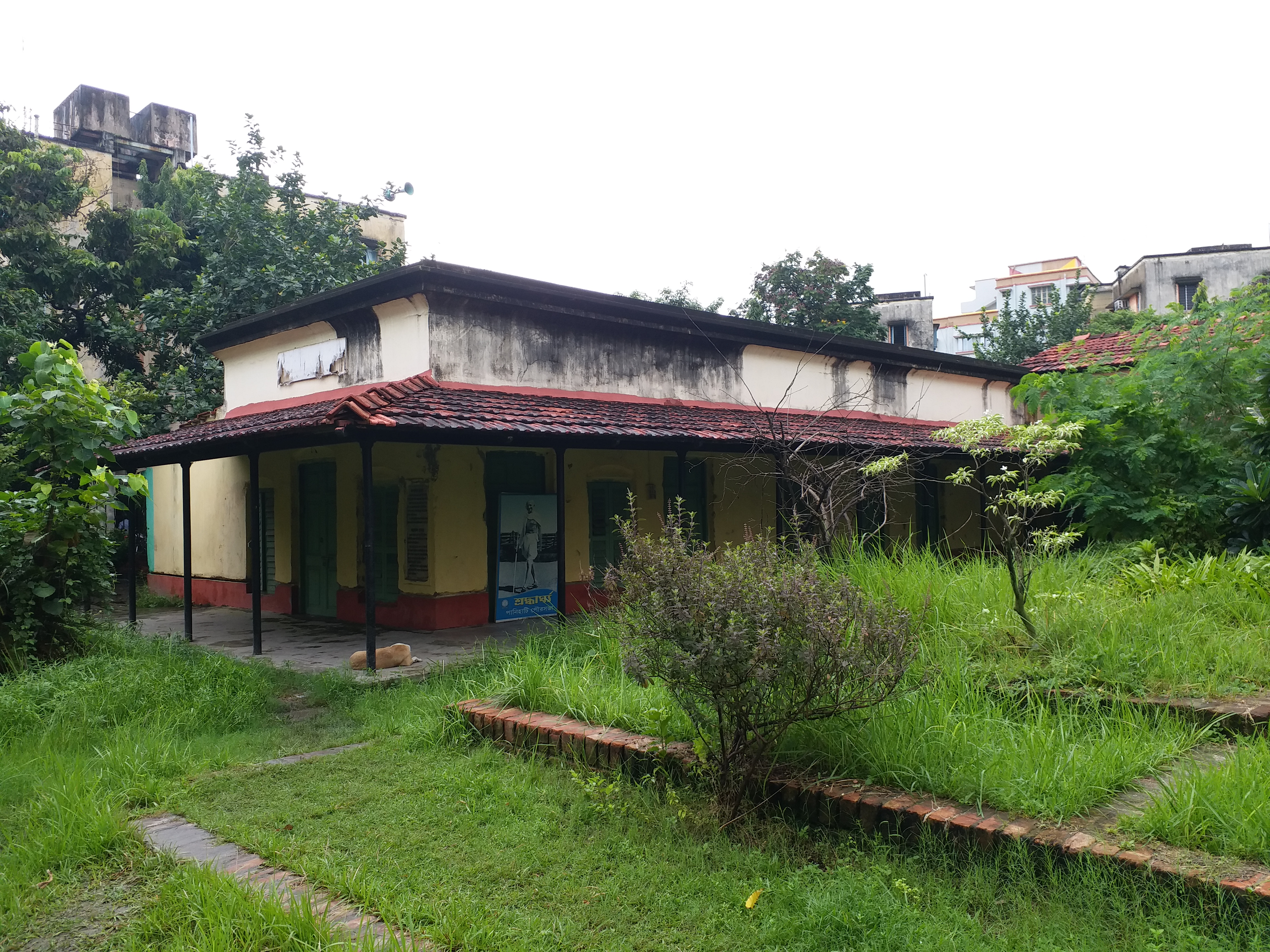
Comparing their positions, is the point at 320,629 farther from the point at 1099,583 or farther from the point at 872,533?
the point at 1099,583

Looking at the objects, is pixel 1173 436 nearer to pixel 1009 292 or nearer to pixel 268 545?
pixel 268 545

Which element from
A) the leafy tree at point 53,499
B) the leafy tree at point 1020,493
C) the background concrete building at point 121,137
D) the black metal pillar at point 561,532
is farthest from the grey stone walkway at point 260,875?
the background concrete building at point 121,137

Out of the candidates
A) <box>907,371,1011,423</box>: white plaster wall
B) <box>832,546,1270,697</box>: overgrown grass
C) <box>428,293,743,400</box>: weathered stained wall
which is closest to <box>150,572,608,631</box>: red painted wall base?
<box>428,293,743,400</box>: weathered stained wall

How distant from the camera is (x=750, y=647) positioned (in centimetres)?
364

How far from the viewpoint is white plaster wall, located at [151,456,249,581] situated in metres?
13.2

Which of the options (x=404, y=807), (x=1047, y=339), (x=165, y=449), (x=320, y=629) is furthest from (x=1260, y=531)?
(x=1047, y=339)

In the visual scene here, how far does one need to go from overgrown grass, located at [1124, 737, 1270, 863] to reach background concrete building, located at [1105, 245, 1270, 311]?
2731 centimetres

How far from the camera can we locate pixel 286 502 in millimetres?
12250

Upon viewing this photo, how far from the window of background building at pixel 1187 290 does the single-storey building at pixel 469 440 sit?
60.4ft

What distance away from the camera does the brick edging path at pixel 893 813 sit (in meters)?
2.93

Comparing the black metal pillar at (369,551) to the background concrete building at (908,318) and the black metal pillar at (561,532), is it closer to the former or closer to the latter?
the black metal pillar at (561,532)

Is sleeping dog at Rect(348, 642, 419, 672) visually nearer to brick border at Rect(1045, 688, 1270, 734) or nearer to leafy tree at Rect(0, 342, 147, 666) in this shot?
leafy tree at Rect(0, 342, 147, 666)

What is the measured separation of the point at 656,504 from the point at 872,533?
5789 millimetres

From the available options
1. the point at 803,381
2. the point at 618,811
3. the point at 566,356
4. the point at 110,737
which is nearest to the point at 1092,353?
Answer: the point at 803,381
